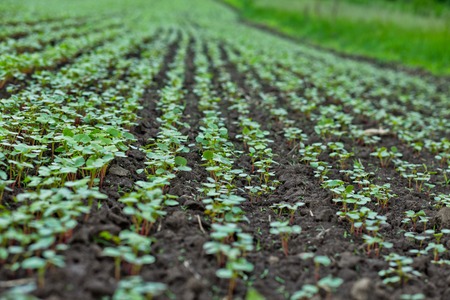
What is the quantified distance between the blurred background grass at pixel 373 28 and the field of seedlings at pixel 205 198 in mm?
7515

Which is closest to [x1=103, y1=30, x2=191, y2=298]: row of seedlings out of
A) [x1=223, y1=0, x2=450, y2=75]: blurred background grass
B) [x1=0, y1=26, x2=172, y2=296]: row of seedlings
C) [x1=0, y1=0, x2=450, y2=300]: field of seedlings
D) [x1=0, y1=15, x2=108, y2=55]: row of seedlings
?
[x1=0, y1=0, x2=450, y2=300]: field of seedlings

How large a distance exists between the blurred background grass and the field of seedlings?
24.7 ft

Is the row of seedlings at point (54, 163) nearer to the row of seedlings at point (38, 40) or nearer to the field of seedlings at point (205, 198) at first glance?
the field of seedlings at point (205, 198)

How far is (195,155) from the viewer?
386 centimetres

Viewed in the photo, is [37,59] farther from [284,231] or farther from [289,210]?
[284,231]

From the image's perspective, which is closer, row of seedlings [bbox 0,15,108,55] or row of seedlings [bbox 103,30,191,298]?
row of seedlings [bbox 103,30,191,298]

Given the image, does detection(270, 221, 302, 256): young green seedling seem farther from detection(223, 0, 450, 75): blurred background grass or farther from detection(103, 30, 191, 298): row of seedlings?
detection(223, 0, 450, 75): blurred background grass

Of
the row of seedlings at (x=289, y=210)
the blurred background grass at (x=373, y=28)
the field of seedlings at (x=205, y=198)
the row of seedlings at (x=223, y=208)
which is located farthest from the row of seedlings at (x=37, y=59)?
the blurred background grass at (x=373, y=28)

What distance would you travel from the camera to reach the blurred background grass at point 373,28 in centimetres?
1321

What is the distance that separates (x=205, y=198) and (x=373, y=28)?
15.7m

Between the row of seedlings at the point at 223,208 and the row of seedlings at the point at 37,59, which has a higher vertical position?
the row of seedlings at the point at 37,59

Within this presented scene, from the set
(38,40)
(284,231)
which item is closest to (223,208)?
(284,231)

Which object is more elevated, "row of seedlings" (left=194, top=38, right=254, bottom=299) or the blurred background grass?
the blurred background grass

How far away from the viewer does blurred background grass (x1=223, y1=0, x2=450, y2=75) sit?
13.2 meters
